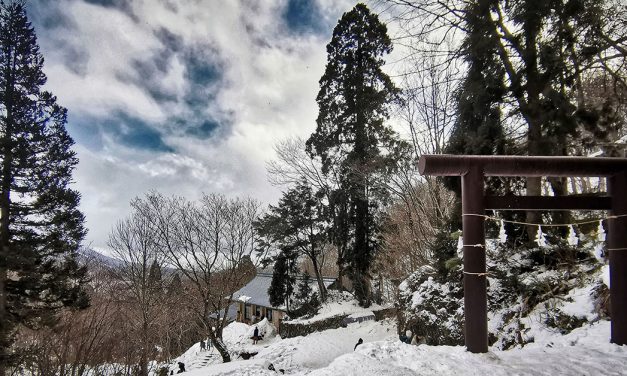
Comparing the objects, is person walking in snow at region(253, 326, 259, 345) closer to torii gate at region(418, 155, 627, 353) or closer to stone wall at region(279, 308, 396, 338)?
stone wall at region(279, 308, 396, 338)

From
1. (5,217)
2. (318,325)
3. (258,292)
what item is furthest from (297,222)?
(5,217)

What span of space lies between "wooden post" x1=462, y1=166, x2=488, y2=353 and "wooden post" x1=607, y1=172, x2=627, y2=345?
141 cm

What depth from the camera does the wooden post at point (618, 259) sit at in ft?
11.2

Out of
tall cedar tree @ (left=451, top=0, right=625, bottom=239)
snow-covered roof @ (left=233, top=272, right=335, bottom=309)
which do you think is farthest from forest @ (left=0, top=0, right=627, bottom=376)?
snow-covered roof @ (left=233, top=272, right=335, bottom=309)

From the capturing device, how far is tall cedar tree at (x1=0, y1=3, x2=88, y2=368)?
10500mm

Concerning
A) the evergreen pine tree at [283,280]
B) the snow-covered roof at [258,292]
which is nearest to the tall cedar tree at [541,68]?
the evergreen pine tree at [283,280]

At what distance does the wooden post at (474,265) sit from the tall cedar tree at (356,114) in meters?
13.4

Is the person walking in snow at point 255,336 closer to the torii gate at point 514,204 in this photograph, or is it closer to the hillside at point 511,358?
the hillside at point 511,358

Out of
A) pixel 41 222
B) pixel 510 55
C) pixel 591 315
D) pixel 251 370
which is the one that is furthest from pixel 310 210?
pixel 591 315

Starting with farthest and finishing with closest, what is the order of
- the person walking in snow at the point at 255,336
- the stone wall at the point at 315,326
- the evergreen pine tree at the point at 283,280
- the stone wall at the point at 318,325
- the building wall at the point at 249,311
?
the building wall at the point at 249,311 → the evergreen pine tree at the point at 283,280 → the person walking in snow at the point at 255,336 → the stone wall at the point at 315,326 → the stone wall at the point at 318,325

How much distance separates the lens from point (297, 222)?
835 inches

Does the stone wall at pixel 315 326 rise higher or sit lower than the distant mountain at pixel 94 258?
lower

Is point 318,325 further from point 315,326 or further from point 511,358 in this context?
point 511,358

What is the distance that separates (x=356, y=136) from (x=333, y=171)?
2.51 meters
